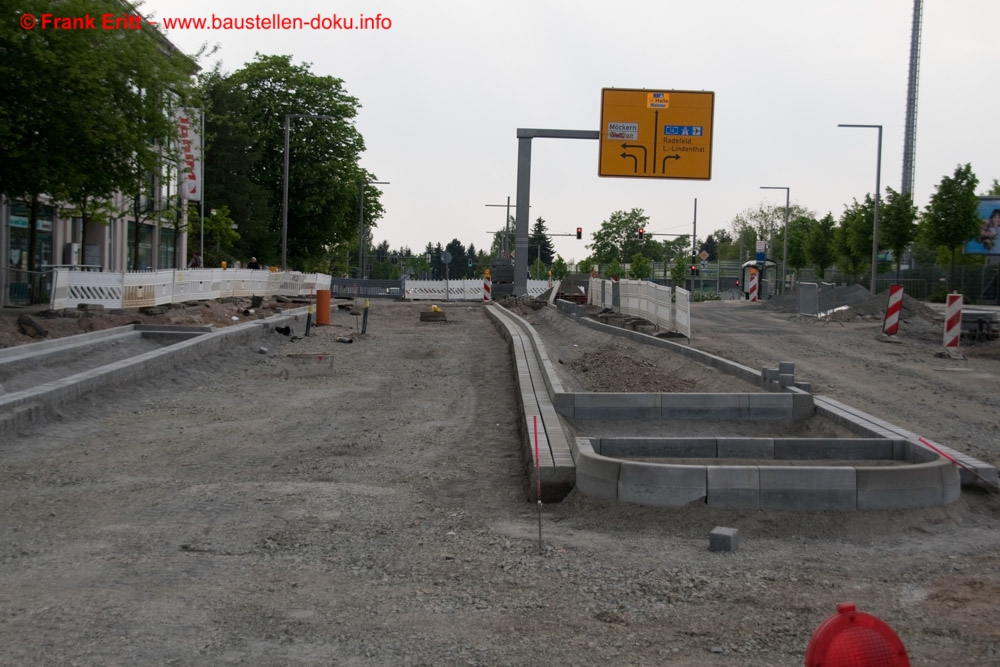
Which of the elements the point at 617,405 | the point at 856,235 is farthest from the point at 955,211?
the point at 617,405

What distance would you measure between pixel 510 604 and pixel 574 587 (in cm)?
40

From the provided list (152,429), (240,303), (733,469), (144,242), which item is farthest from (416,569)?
(144,242)

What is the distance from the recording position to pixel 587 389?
12164 millimetres

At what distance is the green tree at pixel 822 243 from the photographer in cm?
6738

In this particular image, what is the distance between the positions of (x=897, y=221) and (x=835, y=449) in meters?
46.0

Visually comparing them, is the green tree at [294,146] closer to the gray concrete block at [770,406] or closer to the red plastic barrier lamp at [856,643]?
the gray concrete block at [770,406]

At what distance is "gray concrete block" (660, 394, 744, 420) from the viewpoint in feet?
31.2

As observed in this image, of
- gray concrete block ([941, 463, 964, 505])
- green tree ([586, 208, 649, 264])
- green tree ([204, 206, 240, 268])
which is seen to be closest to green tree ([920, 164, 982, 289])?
green tree ([204, 206, 240, 268])

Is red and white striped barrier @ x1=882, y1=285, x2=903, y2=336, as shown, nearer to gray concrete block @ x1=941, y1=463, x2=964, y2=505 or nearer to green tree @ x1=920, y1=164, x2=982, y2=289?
gray concrete block @ x1=941, y1=463, x2=964, y2=505

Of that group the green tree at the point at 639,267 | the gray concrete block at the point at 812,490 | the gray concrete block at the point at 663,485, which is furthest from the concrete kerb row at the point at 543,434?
the green tree at the point at 639,267

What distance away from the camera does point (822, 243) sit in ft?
221

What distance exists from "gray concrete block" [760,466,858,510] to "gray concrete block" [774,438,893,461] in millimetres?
1251

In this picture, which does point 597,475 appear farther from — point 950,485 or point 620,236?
point 620,236

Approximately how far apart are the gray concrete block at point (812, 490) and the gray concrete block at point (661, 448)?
51.7 inches
